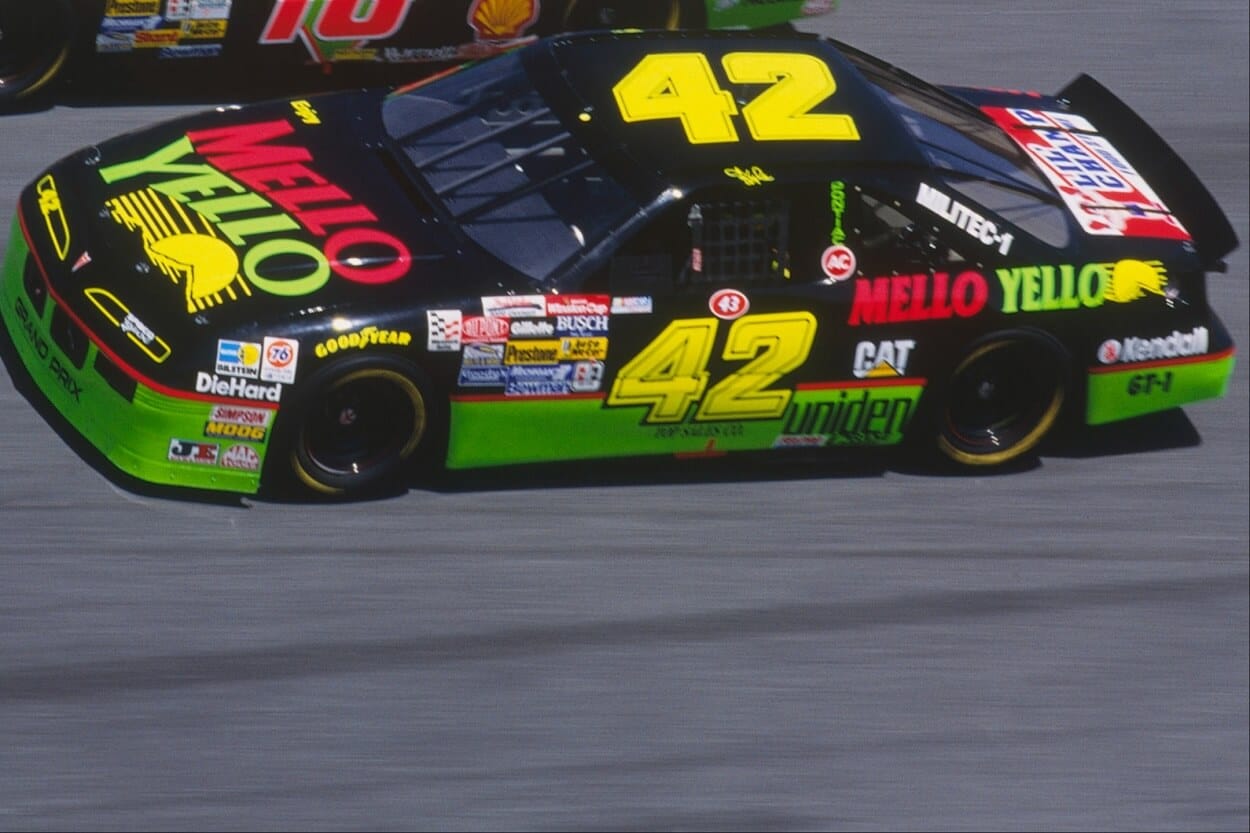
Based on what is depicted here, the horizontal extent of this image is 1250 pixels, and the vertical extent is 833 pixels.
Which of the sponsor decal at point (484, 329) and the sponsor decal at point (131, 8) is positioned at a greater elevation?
the sponsor decal at point (131, 8)

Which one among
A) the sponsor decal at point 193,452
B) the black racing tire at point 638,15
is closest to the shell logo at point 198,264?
the sponsor decal at point 193,452

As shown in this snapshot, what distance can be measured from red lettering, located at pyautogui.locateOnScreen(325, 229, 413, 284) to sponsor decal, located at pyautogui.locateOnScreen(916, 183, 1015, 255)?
1.94m

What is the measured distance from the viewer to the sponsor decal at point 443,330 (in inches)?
263

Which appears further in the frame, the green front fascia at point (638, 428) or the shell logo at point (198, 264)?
the green front fascia at point (638, 428)

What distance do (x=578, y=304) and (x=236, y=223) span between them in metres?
1.24

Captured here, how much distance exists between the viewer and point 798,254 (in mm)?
7098

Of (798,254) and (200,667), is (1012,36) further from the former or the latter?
(200,667)

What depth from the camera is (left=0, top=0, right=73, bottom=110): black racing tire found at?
9078 millimetres

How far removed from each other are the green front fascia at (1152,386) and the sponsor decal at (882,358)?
845 mm

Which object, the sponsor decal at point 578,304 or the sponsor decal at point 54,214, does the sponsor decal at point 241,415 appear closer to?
the sponsor decal at point 54,214

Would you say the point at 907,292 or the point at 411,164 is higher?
the point at 411,164

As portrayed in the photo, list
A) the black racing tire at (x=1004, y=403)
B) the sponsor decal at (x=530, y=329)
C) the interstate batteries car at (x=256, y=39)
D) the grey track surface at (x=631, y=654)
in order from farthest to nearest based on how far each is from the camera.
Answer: the interstate batteries car at (x=256, y=39), the black racing tire at (x=1004, y=403), the sponsor decal at (x=530, y=329), the grey track surface at (x=631, y=654)

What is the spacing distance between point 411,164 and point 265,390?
4.18 ft

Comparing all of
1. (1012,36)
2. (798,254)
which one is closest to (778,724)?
(798,254)
